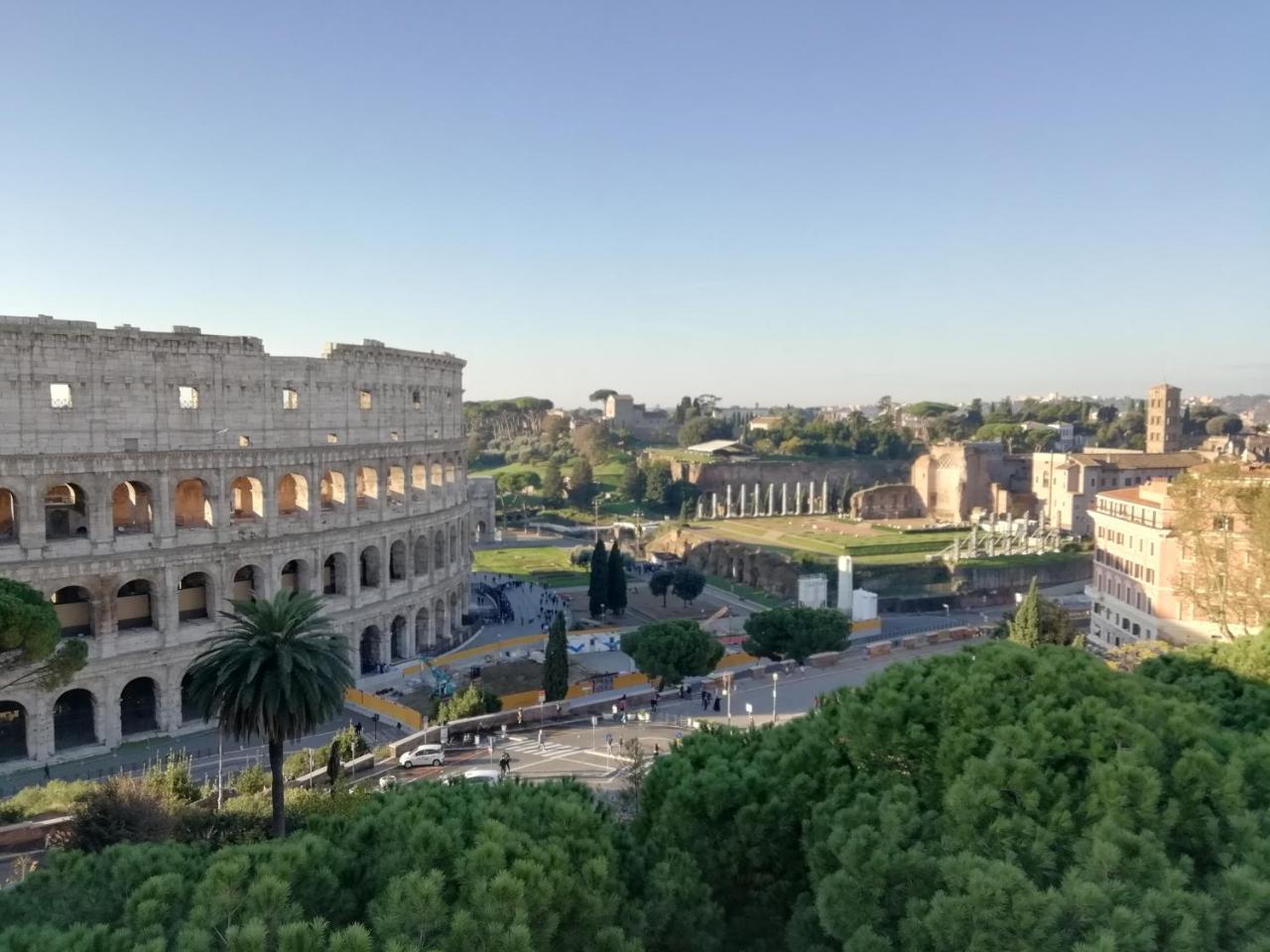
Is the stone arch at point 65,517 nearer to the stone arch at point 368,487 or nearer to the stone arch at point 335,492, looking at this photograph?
the stone arch at point 335,492

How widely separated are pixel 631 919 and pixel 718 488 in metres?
104

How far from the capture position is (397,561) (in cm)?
4447

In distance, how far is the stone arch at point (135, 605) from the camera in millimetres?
33938

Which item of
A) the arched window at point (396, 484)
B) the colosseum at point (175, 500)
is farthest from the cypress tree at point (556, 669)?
the arched window at point (396, 484)

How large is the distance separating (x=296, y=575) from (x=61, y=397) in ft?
39.2

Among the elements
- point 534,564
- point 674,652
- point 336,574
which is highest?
point 336,574

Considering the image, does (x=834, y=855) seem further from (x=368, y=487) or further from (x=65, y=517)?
(x=65, y=517)

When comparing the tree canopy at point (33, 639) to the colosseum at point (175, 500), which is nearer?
the tree canopy at point (33, 639)

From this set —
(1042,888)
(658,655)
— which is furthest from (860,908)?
(658,655)

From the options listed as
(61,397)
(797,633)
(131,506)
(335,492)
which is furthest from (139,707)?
(797,633)

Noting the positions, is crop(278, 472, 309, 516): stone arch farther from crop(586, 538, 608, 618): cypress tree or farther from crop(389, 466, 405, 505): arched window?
crop(586, 538, 608, 618): cypress tree

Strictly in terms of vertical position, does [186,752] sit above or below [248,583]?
below

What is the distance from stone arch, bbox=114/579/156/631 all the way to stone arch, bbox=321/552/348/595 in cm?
671

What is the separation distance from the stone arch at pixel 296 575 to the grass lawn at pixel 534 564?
95.4 ft
